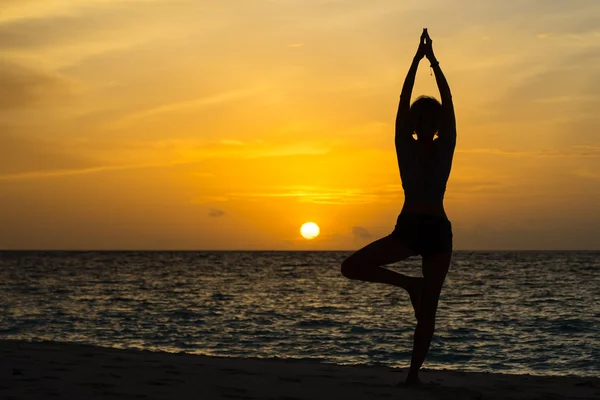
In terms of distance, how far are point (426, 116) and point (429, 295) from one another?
1678mm

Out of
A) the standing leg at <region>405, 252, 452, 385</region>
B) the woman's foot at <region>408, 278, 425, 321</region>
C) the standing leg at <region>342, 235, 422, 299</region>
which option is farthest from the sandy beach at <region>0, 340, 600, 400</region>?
the standing leg at <region>342, 235, 422, 299</region>

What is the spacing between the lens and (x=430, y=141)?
691cm

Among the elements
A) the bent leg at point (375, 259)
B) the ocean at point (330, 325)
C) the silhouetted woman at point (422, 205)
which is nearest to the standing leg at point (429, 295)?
the silhouetted woman at point (422, 205)

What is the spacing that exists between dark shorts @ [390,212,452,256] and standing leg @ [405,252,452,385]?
113 mm

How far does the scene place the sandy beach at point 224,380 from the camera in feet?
22.1

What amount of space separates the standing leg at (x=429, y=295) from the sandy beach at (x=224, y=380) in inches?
17.2

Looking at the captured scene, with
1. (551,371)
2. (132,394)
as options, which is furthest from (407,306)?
(132,394)

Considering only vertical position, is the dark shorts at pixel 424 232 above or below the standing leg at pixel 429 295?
above

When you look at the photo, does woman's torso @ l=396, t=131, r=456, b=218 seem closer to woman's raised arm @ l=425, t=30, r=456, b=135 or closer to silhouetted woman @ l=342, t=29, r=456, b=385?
silhouetted woman @ l=342, t=29, r=456, b=385

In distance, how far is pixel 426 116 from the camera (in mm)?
6891

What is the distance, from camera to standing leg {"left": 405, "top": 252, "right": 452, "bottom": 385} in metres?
6.78

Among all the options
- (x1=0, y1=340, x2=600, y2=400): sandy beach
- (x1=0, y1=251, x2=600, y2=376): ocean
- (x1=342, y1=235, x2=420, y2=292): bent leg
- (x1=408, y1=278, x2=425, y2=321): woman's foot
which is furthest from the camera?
(x1=0, y1=251, x2=600, y2=376): ocean

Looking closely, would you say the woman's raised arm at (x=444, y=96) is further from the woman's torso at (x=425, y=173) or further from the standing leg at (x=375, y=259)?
the standing leg at (x=375, y=259)

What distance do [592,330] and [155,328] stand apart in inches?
581
